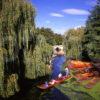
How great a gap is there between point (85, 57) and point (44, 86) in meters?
30.1

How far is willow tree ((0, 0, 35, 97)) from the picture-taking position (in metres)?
21.3

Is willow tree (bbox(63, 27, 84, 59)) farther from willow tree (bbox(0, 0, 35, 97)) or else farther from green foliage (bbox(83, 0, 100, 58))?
willow tree (bbox(0, 0, 35, 97))

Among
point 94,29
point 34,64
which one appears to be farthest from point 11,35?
point 94,29

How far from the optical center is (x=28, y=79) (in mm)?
30203

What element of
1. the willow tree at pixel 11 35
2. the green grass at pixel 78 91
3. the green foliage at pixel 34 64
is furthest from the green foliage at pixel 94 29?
the willow tree at pixel 11 35

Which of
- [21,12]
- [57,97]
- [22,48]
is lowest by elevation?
[57,97]

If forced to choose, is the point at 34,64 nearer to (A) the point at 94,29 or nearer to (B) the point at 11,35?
(B) the point at 11,35

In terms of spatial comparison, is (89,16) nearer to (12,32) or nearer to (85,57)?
(85,57)

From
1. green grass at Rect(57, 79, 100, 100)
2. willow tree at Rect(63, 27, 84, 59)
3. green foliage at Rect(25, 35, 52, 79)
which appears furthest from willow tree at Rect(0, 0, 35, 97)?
willow tree at Rect(63, 27, 84, 59)

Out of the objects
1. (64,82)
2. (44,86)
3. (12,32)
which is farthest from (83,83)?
(12,32)

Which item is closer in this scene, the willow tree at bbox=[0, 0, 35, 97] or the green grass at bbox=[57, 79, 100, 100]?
the willow tree at bbox=[0, 0, 35, 97]

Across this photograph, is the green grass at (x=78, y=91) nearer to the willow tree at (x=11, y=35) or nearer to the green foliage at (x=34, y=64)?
the green foliage at (x=34, y=64)

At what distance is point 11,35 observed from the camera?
74.0 ft

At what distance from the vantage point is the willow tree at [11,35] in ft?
69.8
